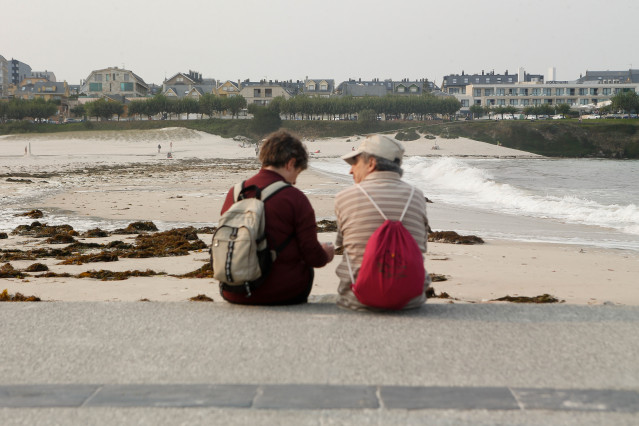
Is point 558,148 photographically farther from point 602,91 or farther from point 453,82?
point 453,82

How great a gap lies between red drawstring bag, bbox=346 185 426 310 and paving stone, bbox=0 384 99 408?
1.97 m

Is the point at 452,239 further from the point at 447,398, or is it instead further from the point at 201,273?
the point at 447,398

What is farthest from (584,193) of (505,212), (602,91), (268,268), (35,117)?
(602,91)

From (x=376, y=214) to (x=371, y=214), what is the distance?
36 millimetres

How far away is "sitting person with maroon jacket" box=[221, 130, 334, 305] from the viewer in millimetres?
5082

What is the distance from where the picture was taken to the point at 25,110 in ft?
304

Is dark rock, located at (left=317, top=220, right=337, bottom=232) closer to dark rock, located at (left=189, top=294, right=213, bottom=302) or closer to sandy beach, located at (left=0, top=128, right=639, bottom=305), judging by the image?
sandy beach, located at (left=0, top=128, right=639, bottom=305)

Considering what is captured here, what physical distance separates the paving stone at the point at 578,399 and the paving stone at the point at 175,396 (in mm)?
1363

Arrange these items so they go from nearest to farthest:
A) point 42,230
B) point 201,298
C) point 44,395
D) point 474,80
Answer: point 44,395 < point 201,298 < point 42,230 < point 474,80

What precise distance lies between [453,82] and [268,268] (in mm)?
153543

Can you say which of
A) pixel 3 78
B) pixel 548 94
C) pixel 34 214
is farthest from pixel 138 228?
pixel 3 78

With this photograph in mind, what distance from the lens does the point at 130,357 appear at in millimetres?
4160

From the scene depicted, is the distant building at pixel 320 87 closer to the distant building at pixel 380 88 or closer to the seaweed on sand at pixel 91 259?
the distant building at pixel 380 88

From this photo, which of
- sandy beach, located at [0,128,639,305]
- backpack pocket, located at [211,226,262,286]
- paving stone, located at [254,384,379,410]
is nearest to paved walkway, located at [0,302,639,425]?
paving stone, located at [254,384,379,410]
